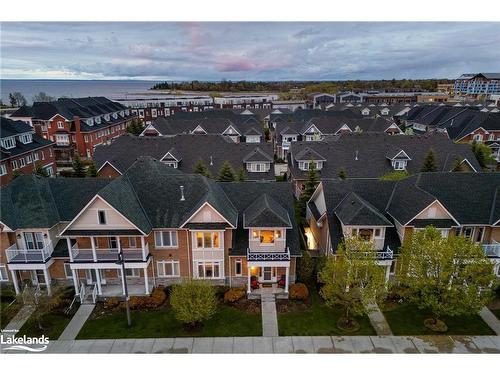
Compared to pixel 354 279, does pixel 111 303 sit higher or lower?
lower

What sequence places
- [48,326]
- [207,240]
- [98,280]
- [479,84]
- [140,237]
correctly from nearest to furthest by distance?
1. [48,326]
2. [98,280]
3. [140,237]
4. [207,240]
5. [479,84]

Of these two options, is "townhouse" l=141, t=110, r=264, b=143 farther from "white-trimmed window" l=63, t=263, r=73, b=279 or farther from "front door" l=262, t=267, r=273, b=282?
"white-trimmed window" l=63, t=263, r=73, b=279

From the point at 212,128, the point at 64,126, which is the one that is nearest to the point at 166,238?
the point at 212,128

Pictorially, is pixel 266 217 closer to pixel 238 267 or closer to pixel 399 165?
pixel 238 267

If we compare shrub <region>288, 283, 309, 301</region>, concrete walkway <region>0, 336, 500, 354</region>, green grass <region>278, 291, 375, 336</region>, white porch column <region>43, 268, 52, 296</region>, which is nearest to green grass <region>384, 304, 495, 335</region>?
concrete walkway <region>0, 336, 500, 354</region>

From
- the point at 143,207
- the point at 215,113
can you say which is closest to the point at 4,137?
the point at 143,207

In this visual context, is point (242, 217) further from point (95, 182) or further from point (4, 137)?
point (4, 137)
